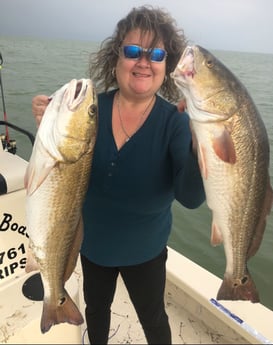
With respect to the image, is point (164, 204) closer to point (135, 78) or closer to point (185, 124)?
point (185, 124)

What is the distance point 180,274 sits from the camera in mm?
2871

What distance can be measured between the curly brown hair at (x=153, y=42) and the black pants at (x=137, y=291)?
1.03 metres

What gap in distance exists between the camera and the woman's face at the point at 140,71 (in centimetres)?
155

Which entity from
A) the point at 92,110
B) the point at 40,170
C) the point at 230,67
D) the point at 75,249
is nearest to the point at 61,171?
the point at 40,170

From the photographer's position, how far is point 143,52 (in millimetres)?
1537

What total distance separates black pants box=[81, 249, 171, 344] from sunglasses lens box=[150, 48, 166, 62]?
43.6 inches

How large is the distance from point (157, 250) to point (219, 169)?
883 mm

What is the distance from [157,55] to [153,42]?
9 cm

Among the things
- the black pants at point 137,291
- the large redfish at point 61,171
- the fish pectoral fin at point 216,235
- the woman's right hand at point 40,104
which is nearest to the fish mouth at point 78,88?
the large redfish at point 61,171

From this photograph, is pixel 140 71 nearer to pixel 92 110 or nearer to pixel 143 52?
pixel 143 52

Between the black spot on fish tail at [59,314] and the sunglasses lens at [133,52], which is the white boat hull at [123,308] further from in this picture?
the sunglasses lens at [133,52]

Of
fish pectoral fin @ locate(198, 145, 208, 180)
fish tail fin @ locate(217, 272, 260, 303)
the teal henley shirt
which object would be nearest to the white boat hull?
the teal henley shirt

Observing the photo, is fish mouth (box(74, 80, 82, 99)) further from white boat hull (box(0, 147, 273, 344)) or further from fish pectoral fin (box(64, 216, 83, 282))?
white boat hull (box(0, 147, 273, 344))

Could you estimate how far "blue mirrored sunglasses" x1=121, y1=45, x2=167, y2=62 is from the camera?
5.02 ft
